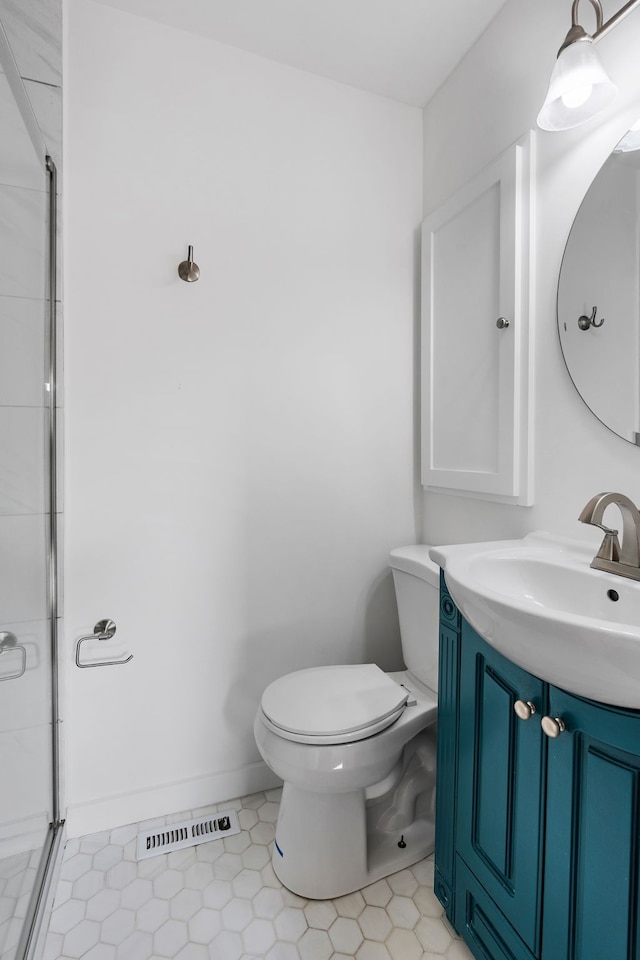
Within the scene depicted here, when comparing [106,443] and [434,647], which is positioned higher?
[106,443]

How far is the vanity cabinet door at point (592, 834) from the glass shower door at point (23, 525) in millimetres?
947

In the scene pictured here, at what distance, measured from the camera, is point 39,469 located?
3.88 ft

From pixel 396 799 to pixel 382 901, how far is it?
0.23m

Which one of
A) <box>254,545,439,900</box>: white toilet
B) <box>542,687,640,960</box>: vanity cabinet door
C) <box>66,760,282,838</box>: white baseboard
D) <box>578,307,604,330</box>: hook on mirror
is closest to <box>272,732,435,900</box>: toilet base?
<box>254,545,439,900</box>: white toilet

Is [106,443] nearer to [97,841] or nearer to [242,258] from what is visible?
[242,258]

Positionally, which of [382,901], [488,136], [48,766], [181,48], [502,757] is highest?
[181,48]

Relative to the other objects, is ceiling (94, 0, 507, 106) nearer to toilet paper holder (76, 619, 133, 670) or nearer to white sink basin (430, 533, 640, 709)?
white sink basin (430, 533, 640, 709)

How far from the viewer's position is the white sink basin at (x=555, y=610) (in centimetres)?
57

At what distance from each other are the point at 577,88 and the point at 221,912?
1.96 metres

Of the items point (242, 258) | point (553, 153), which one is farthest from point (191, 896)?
point (553, 153)

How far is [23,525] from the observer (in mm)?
1081

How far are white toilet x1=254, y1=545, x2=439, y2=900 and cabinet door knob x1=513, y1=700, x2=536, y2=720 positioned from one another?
46 centimetres

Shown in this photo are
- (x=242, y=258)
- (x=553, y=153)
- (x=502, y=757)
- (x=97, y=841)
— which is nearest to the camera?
(x=502, y=757)

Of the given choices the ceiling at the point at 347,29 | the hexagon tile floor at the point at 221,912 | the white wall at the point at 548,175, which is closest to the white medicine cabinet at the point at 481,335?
the white wall at the point at 548,175
